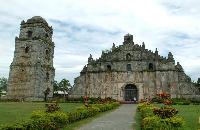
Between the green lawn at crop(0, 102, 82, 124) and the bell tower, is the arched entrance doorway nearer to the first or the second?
the bell tower

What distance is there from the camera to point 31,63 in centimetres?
4641

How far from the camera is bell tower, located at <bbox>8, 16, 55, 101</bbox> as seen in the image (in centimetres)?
4550

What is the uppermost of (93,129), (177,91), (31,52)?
(31,52)

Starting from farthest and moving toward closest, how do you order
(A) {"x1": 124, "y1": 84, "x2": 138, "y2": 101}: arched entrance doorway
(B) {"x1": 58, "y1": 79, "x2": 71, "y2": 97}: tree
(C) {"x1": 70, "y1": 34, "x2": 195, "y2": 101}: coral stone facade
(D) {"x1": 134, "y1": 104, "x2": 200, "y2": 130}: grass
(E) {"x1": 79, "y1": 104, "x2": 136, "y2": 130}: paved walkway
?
(B) {"x1": 58, "y1": 79, "x2": 71, "y2": 97}: tree < (A) {"x1": 124, "y1": 84, "x2": 138, "y2": 101}: arched entrance doorway < (C) {"x1": 70, "y1": 34, "x2": 195, "y2": 101}: coral stone facade < (E) {"x1": 79, "y1": 104, "x2": 136, "y2": 130}: paved walkway < (D) {"x1": 134, "y1": 104, "x2": 200, "y2": 130}: grass

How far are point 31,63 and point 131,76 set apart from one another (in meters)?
15.6

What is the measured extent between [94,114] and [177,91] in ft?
Result: 80.4

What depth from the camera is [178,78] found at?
147 ft

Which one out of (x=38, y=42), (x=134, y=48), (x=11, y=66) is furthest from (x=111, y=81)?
(x=11, y=66)

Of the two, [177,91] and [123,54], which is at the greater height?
[123,54]

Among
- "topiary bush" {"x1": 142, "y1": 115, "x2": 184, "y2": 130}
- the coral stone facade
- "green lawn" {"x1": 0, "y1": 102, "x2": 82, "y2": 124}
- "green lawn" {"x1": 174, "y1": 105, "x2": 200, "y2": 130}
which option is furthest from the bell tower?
"topiary bush" {"x1": 142, "y1": 115, "x2": 184, "y2": 130}

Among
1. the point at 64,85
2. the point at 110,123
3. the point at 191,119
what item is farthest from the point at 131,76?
the point at 64,85

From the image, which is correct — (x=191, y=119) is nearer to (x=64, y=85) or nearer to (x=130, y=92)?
(x=130, y=92)

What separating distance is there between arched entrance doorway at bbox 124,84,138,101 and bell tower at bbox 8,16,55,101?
12253 millimetres

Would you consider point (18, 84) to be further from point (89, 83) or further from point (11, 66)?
point (89, 83)
